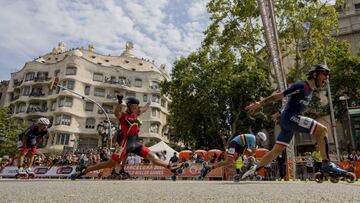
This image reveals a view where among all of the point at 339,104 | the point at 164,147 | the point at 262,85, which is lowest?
the point at 164,147

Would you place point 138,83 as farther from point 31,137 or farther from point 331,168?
point 331,168

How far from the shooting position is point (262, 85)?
1372 inches

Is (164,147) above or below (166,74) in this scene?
below

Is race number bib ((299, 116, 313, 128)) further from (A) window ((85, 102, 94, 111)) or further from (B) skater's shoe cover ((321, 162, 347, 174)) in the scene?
(A) window ((85, 102, 94, 111))

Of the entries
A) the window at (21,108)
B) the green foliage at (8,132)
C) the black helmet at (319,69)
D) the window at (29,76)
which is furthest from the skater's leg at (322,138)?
the window at (29,76)

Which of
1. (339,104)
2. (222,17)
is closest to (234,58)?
(222,17)

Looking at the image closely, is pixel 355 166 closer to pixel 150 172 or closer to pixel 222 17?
pixel 150 172

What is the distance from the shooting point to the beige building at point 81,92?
5241 cm

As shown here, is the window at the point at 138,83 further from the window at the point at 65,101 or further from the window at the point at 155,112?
the window at the point at 65,101

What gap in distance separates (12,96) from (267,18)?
57767 millimetres

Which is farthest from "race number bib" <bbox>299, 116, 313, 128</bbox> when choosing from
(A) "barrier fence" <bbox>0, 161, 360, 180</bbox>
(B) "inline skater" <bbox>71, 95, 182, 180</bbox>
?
(A) "barrier fence" <bbox>0, 161, 360, 180</bbox>

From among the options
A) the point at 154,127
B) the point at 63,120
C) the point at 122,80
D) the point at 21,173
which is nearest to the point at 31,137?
the point at 21,173

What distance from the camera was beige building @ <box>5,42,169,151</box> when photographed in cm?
5241

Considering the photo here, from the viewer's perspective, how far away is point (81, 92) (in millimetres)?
54438
